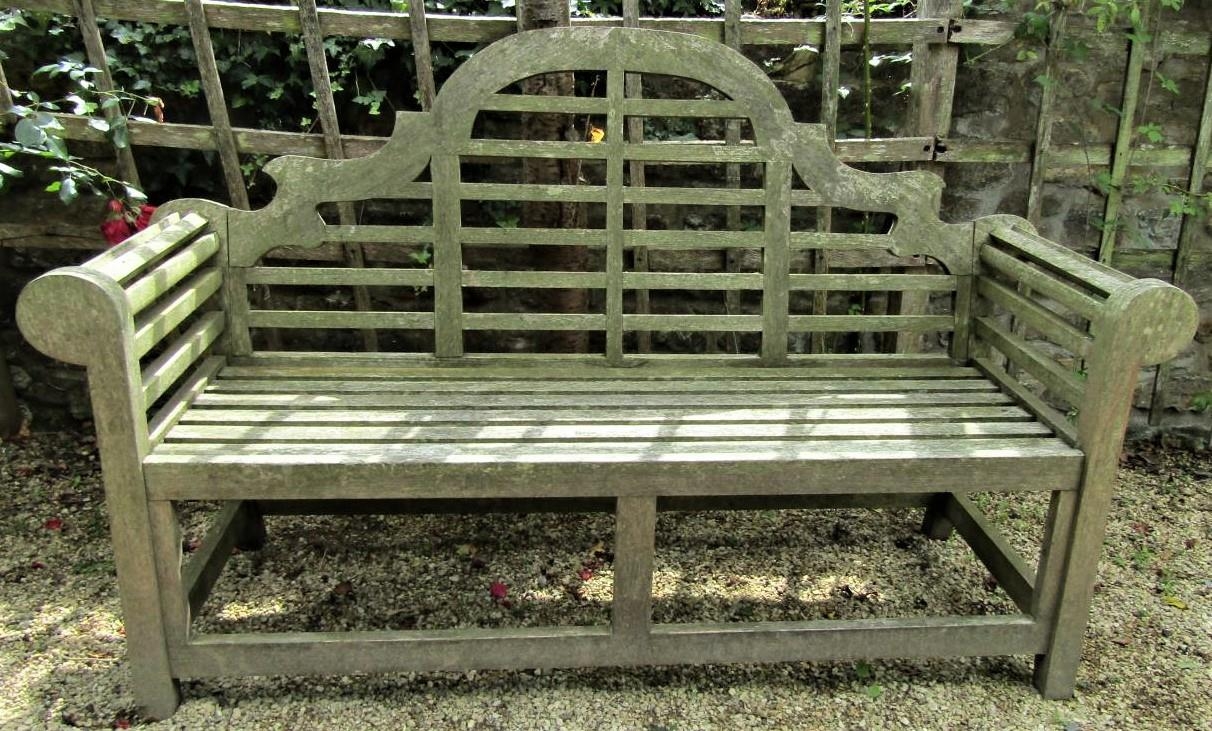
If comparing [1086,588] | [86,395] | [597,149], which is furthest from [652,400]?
[86,395]

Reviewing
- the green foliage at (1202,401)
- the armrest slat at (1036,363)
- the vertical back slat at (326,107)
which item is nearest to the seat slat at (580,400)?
the armrest slat at (1036,363)

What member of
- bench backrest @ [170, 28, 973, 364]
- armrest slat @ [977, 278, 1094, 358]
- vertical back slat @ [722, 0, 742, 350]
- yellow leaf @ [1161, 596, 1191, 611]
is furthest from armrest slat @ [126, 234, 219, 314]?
yellow leaf @ [1161, 596, 1191, 611]

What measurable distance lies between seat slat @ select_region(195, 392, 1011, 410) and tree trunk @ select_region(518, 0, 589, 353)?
27.2 inches

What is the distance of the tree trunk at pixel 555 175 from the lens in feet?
8.71

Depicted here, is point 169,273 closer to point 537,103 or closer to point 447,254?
point 447,254

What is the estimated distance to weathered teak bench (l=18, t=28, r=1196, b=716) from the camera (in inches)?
75.4

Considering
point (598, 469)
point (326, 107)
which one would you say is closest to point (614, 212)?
point (598, 469)

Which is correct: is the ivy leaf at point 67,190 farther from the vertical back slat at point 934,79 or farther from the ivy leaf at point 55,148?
the vertical back slat at point 934,79

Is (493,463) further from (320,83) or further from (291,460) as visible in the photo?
(320,83)

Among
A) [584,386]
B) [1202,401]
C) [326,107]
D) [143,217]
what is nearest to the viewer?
[584,386]

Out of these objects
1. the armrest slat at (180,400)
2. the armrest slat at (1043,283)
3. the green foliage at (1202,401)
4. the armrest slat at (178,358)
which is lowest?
the green foliage at (1202,401)

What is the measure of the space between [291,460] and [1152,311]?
1.86 meters

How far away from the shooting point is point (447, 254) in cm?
248

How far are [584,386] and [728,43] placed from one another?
1153 millimetres
